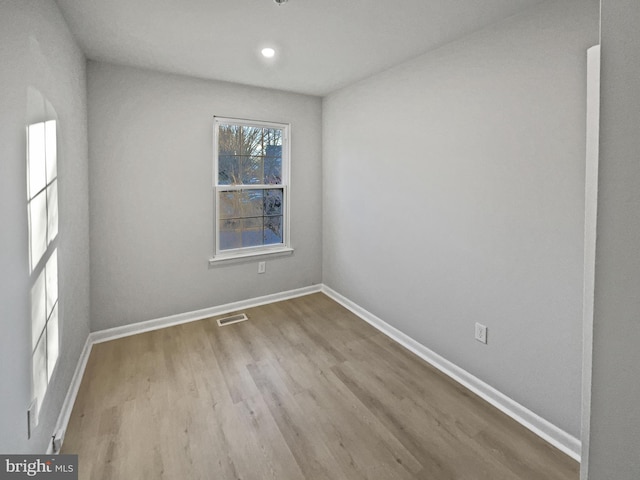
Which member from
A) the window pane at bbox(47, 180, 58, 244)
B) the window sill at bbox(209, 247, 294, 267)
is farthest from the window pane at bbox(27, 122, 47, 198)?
the window sill at bbox(209, 247, 294, 267)

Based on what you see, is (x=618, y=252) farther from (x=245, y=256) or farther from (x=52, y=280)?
(x=245, y=256)

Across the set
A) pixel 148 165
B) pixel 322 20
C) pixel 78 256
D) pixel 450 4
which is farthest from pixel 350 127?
pixel 78 256

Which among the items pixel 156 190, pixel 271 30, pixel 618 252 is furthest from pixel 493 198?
pixel 156 190

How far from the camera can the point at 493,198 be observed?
2.19 m

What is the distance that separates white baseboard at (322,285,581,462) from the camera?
1.86 metres

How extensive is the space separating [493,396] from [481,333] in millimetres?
415

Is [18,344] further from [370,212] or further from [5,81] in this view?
[370,212]

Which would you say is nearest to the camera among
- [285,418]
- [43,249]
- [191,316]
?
[43,249]

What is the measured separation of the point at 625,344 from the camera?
22.0 inches

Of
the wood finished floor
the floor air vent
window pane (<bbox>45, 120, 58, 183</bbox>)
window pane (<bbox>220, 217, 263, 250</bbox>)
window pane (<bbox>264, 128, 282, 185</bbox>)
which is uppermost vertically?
window pane (<bbox>264, 128, 282, 185</bbox>)

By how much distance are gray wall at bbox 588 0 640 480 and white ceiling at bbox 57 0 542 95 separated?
1687mm

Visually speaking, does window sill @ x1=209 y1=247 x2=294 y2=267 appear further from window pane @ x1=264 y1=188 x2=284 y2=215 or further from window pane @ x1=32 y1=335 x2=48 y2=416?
window pane @ x1=32 y1=335 x2=48 y2=416

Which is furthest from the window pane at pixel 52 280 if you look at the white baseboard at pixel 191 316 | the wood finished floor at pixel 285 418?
the white baseboard at pixel 191 316

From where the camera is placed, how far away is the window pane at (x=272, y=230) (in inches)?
155
